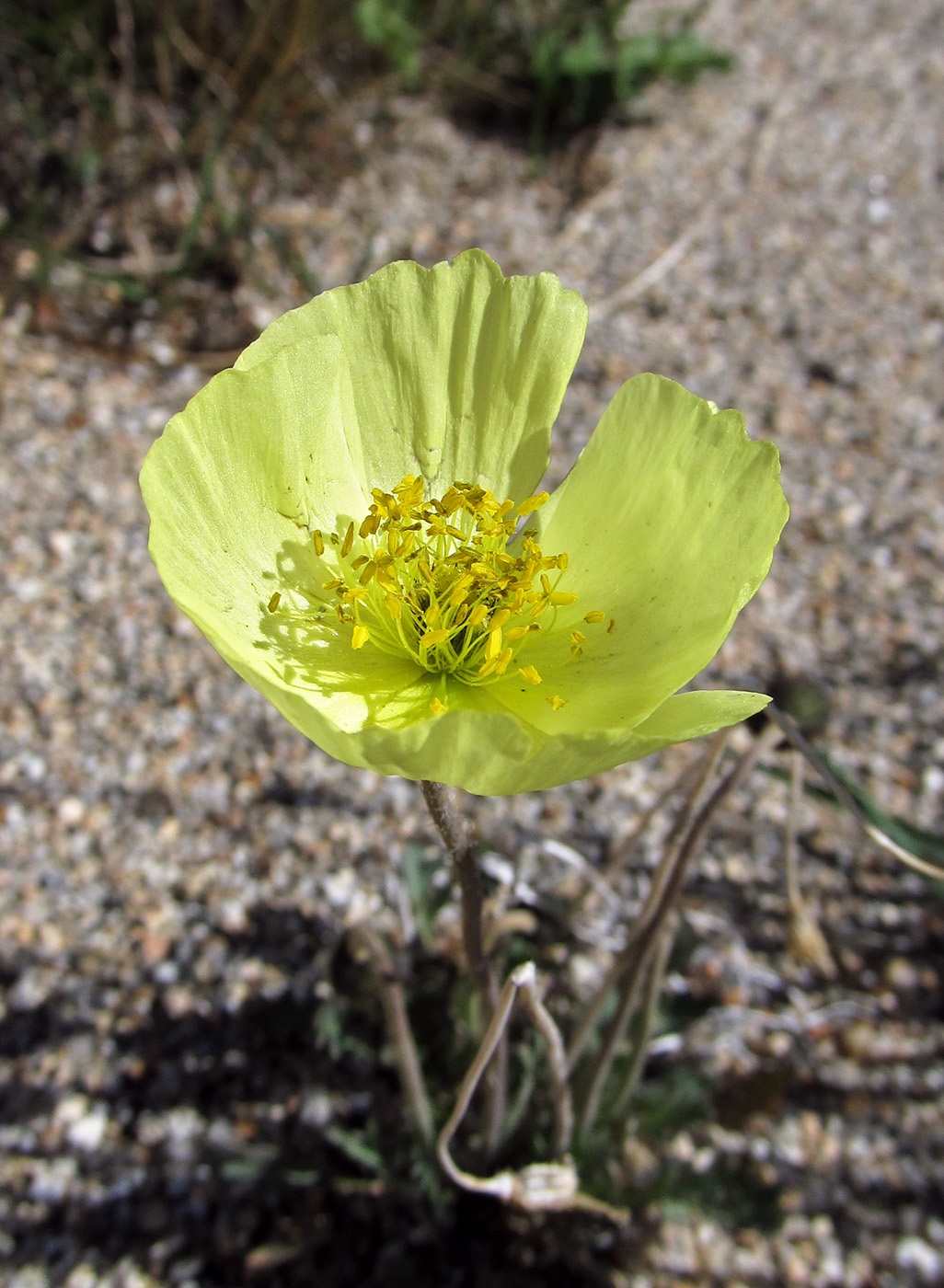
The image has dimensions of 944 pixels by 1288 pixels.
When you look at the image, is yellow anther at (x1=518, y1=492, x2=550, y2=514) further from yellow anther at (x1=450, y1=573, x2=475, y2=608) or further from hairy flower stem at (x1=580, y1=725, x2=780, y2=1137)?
hairy flower stem at (x1=580, y1=725, x2=780, y2=1137)

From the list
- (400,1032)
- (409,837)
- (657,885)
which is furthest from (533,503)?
(409,837)

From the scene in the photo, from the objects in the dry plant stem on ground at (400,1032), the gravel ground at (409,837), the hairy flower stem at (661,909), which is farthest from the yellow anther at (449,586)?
the gravel ground at (409,837)

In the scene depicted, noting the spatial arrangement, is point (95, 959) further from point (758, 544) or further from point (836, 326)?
point (836, 326)

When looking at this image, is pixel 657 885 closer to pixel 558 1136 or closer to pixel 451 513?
pixel 558 1136

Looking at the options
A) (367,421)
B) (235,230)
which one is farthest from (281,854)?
(235,230)

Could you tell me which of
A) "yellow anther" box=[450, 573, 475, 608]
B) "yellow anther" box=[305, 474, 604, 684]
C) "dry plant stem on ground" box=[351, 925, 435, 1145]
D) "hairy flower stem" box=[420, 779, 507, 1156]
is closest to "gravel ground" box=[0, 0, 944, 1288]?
"dry plant stem on ground" box=[351, 925, 435, 1145]
